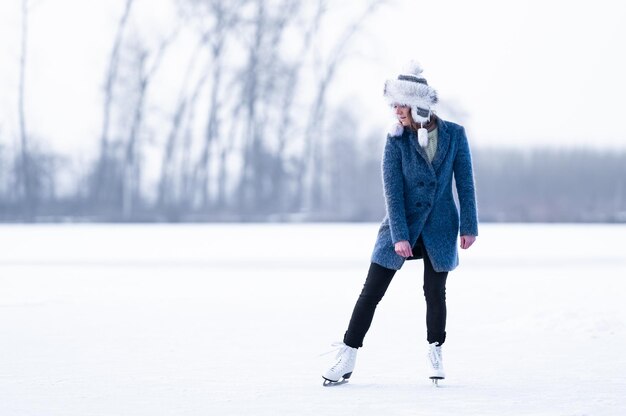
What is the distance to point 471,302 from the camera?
817 centimetres

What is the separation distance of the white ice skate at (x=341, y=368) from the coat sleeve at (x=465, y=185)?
2.54 ft

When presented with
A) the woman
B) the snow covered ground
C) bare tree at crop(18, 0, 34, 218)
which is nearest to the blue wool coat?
the woman

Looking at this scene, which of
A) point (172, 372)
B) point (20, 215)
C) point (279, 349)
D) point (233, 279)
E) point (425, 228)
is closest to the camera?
point (425, 228)

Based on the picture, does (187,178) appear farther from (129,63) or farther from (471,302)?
(471,302)

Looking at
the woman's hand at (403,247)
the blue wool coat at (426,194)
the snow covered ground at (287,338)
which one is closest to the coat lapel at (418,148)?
the blue wool coat at (426,194)

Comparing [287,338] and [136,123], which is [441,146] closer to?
[287,338]

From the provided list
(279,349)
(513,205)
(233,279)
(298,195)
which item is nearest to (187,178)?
(298,195)

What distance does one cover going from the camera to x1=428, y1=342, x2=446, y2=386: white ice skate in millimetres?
4598

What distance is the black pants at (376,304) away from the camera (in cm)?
467

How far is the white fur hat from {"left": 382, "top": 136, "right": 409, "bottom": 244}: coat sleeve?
0.57 ft

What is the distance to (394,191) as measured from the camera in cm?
455

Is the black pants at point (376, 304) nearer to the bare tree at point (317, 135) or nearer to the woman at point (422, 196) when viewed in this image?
the woman at point (422, 196)

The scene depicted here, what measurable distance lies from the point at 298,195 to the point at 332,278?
20.0 m

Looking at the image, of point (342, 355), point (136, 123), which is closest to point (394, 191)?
point (342, 355)
